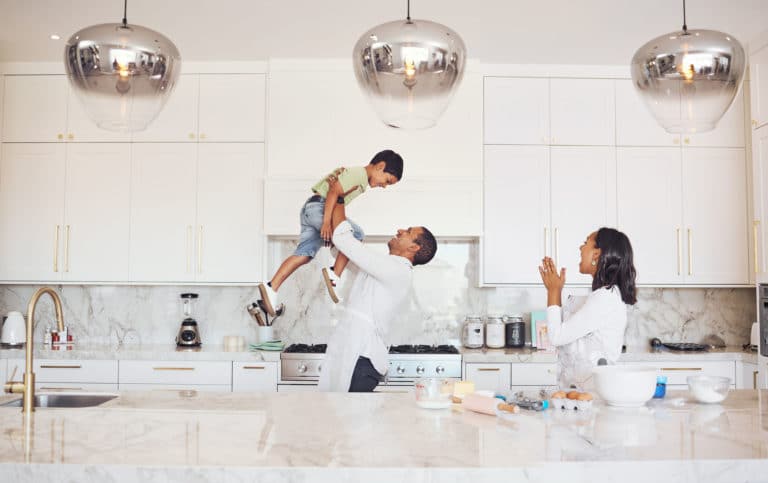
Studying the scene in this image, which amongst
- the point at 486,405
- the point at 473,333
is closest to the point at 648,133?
the point at 473,333

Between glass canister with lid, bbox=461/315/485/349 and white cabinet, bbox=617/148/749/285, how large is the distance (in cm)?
111

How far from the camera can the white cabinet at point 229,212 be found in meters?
4.42

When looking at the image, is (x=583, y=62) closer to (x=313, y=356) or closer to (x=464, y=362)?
(x=464, y=362)

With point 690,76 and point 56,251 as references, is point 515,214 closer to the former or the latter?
point 690,76

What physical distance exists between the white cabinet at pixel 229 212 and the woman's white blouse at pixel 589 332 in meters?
2.21

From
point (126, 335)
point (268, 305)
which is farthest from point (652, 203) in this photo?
point (126, 335)

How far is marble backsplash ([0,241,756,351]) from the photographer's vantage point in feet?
15.6

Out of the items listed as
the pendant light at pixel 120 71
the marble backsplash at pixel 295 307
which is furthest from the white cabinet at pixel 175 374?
the pendant light at pixel 120 71

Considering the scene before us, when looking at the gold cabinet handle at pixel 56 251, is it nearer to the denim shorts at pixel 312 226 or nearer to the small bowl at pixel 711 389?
the denim shorts at pixel 312 226

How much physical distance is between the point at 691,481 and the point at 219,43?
3567mm

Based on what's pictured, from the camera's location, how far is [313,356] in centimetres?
414

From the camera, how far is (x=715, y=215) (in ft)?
14.8

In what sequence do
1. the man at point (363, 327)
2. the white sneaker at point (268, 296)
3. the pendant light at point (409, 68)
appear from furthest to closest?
the white sneaker at point (268, 296) < the man at point (363, 327) < the pendant light at point (409, 68)

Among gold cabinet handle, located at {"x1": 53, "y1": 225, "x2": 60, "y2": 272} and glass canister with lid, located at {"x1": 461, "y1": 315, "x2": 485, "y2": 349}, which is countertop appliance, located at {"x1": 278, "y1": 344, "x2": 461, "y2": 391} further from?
gold cabinet handle, located at {"x1": 53, "y1": 225, "x2": 60, "y2": 272}
